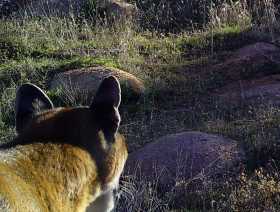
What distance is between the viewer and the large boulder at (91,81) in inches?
396

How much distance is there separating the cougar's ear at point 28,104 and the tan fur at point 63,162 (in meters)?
0.11

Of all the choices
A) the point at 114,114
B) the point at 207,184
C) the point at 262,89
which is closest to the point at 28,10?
the point at 262,89

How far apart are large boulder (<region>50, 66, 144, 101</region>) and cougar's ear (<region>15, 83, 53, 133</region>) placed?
520cm

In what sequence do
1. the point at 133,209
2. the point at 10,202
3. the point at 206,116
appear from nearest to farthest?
1. the point at 10,202
2. the point at 133,209
3. the point at 206,116

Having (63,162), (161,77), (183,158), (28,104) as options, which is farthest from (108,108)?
(161,77)

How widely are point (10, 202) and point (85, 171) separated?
609 millimetres

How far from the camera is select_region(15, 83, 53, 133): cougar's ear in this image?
4.59 m

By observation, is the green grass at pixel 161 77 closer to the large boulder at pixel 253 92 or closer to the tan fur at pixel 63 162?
the large boulder at pixel 253 92

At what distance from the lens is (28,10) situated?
601 inches

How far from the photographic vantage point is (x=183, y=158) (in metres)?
7.72

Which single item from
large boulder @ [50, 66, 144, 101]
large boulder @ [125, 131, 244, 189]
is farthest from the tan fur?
large boulder @ [50, 66, 144, 101]

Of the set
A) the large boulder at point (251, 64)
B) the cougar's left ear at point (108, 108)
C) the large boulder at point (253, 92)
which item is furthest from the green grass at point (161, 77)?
the cougar's left ear at point (108, 108)

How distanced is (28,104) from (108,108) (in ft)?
1.73

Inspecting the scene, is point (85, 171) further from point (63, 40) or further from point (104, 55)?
point (63, 40)
